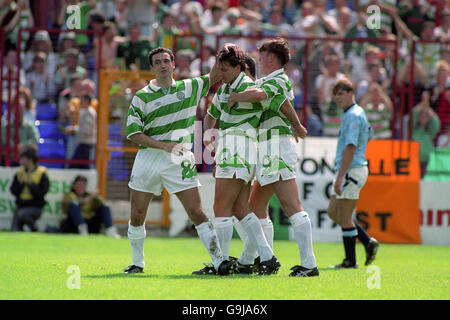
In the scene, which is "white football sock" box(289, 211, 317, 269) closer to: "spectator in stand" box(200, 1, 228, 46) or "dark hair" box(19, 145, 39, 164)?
"dark hair" box(19, 145, 39, 164)

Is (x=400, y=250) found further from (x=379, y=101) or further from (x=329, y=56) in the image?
(x=329, y=56)

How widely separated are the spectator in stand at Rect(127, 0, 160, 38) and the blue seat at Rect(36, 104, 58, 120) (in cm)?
301

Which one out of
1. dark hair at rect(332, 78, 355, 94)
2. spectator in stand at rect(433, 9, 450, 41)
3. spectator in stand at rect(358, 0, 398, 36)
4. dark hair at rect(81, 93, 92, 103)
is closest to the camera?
dark hair at rect(332, 78, 355, 94)

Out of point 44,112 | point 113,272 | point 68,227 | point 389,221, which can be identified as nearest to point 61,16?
point 44,112

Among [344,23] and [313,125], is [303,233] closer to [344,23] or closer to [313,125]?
[313,125]

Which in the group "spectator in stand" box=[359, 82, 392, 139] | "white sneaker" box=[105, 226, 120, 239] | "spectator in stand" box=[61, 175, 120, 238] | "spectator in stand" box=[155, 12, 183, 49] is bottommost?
"white sneaker" box=[105, 226, 120, 239]

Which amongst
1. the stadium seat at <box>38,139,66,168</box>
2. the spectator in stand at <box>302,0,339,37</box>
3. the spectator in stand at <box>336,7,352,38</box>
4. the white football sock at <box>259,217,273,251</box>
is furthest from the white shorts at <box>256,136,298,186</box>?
the spectator in stand at <box>302,0,339,37</box>

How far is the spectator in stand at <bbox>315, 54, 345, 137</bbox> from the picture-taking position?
55.1ft

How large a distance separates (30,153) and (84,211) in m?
1.52

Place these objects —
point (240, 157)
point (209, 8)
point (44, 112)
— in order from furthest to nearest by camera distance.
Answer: point (209, 8) < point (44, 112) < point (240, 157)

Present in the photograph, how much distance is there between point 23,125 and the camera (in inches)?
685

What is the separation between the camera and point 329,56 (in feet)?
56.3

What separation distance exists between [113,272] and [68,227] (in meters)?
7.80

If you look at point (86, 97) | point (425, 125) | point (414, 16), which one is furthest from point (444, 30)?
point (86, 97)
